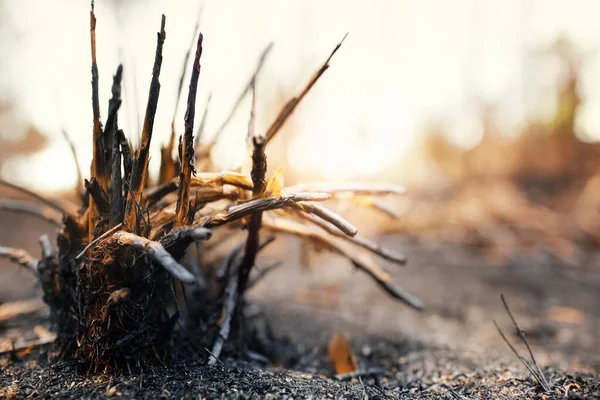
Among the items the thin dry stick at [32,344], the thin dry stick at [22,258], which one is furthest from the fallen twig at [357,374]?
the thin dry stick at [22,258]

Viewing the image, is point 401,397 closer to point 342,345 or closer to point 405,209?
point 342,345

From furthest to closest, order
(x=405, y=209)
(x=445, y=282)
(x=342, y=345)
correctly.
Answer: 1. (x=405, y=209)
2. (x=445, y=282)
3. (x=342, y=345)

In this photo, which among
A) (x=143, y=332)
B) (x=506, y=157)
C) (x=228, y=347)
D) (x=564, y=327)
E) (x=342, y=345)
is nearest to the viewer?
(x=143, y=332)

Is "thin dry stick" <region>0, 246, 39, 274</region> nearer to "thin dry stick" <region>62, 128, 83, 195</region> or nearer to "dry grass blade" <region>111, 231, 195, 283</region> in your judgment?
"thin dry stick" <region>62, 128, 83, 195</region>

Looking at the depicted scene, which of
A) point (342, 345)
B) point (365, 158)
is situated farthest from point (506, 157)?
point (342, 345)

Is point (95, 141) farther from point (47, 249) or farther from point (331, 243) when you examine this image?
point (331, 243)

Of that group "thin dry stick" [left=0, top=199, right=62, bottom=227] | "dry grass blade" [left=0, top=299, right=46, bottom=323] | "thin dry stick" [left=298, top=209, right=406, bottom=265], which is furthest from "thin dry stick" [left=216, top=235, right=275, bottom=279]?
"dry grass blade" [left=0, top=299, right=46, bottom=323]
